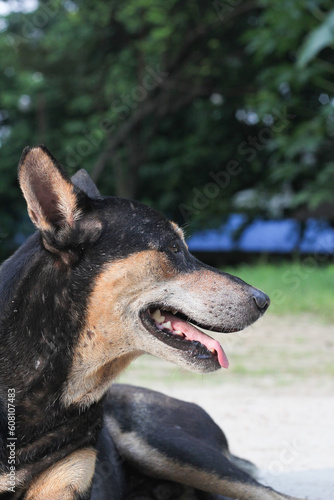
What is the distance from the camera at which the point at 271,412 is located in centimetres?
630

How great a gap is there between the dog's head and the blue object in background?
15150 millimetres

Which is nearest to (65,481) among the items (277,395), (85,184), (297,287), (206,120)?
(85,184)

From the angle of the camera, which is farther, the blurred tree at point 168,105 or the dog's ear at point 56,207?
the blurred tree at point 168,105

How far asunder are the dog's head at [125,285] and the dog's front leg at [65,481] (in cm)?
28

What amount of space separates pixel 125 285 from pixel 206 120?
1905 centimetres

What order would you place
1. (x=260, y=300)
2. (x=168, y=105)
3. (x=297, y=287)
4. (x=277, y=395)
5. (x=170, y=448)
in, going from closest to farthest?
(x=260, y=300), (x=170, y=448), (x=277, y=395), (x=297, y=287), (x=168, y=105)

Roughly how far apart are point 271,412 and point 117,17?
1425 cm

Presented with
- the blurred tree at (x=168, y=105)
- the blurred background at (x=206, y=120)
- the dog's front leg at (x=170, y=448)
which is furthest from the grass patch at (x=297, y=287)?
the dog's front leg at (x=170, y=448)

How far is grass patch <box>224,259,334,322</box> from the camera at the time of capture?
10.9m

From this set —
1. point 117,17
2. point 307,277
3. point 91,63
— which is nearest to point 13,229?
point 91,63

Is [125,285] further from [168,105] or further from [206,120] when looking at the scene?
[206,120]

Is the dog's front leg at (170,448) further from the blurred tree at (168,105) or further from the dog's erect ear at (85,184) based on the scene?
the blurred tree at (168,105)

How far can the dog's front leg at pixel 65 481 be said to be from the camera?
3.03m

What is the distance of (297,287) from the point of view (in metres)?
12.3
